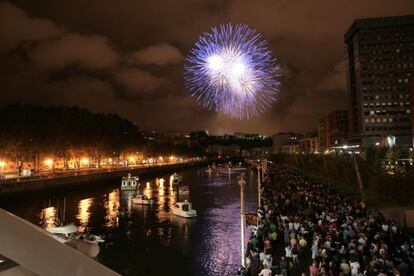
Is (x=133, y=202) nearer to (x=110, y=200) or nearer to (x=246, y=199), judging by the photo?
(x=110, y=200)

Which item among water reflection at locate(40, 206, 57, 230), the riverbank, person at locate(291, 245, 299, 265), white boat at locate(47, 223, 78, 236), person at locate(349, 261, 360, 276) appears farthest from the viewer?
the riverbank

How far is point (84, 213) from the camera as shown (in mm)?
49000

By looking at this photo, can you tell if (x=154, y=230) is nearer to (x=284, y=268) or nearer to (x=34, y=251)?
(x=284, y=268)

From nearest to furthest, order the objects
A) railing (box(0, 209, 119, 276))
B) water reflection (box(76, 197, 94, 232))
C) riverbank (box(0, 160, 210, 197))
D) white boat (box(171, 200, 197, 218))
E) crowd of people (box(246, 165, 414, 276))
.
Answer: railing (box(0, 209, 119, 276))
crowd of people (box(246, 165, 414, 276))
water reflection (box(76, 197, 94, 232))
white boat (box(171, 200, 197, 218))
riverbank (box(0, 160, 210, 197))

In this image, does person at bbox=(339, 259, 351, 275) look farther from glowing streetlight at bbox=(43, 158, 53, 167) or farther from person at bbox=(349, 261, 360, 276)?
glowing streetlight at bbox=(43, 158, 53, 167)

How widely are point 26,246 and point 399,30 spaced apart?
189432 millimetres

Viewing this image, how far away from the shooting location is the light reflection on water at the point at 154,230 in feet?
90.0

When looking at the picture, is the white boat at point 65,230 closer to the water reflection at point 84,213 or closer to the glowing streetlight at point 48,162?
the water reflection at point 84,213

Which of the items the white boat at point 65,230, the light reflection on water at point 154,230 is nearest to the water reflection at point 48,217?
the light reflection on water at point 154,230

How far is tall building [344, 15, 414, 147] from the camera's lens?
162m

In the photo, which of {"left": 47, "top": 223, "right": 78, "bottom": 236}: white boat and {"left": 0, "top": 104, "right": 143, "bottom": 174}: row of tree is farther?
{"left": 0, "top": 104, "right": 143, "bottom": 174}: row of tree

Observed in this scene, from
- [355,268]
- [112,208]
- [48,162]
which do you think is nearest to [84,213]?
[112,208]

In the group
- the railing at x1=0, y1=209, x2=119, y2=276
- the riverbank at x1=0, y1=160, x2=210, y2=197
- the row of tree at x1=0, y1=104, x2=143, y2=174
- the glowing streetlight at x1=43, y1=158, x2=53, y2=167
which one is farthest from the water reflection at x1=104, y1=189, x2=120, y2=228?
the railing at x1=0, y1=209, x2=119, y2=276

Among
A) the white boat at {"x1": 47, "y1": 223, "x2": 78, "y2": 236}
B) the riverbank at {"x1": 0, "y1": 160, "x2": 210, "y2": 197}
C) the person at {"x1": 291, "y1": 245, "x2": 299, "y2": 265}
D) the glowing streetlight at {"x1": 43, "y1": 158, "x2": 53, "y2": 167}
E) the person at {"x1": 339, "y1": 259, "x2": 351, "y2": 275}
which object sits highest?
the glowing streetlight at {"x1": 43, "y1": 158, "x2": 53, "y2": 167}
